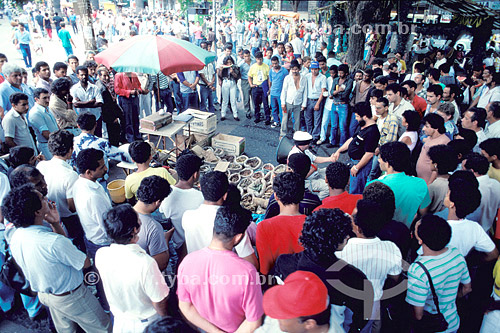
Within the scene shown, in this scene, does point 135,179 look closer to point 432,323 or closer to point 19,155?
point 19,155

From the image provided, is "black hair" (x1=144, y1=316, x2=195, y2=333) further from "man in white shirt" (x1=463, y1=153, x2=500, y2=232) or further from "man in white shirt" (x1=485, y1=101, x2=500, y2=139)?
"man in white shirt" (x1=485, y1=101, x2=500, y2=139)

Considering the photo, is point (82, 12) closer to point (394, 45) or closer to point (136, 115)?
point (136, 115)

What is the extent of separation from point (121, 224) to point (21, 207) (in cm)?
83

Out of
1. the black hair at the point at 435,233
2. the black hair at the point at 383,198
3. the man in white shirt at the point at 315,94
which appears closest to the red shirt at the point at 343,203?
the black hair at the point at 383,198

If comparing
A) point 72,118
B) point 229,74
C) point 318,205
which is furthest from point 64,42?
point 318,205

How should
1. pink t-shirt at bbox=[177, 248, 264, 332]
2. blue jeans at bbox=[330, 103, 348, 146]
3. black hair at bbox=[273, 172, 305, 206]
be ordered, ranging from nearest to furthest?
1. pink t-shirt at bbox=[177, 248, 264, 332]
2. black hair at bbox=[273, 172, 305, 206]
3. blue jeans at bbox=[330, 103, 348, 146]

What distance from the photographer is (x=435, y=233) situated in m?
2.48

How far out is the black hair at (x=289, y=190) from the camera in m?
2.79

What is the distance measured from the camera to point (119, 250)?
2.31 meters

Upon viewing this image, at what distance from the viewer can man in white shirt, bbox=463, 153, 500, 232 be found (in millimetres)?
3525

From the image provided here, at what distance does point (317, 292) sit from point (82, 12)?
10.0 m

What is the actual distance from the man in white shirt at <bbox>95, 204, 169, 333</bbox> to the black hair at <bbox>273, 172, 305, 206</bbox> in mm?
1147

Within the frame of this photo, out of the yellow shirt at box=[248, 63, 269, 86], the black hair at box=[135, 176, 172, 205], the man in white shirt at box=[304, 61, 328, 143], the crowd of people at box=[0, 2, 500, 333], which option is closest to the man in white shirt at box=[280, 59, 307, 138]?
the man in white shirt at box=[304, 61, 328, 143]

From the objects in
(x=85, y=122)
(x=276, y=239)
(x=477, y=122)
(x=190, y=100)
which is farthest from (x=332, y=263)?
(x=190, y=100)
